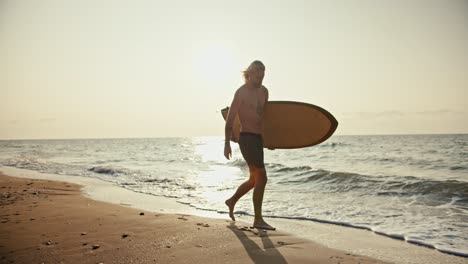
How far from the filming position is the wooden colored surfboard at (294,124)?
5.82 metres

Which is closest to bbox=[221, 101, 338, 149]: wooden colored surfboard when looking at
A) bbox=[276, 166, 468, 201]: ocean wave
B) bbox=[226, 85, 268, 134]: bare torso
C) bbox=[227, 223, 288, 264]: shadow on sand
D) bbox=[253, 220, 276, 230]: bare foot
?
bbox=[226, 85, 268, 134]: bare torso

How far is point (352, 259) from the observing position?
326 centimetres

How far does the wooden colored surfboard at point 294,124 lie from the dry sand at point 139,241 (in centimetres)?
160

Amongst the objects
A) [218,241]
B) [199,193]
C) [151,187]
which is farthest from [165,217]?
[151,187]

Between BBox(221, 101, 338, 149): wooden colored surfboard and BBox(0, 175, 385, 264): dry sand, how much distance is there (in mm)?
1601

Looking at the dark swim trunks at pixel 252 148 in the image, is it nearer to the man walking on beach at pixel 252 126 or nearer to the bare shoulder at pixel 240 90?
the man walking on beach at pixel 252 126

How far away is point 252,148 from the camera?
4613mm

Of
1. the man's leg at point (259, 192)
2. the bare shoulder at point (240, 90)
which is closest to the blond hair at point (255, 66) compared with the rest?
the bare shoulder at point (240, 90)

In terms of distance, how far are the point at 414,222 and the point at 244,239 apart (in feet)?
8.96

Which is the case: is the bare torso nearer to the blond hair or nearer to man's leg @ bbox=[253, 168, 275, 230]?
the blond hair

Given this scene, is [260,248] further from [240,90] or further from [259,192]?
[240,90]

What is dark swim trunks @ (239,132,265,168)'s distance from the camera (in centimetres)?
461

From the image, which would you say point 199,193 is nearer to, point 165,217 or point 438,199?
point 165,217

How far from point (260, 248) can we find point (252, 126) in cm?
162
